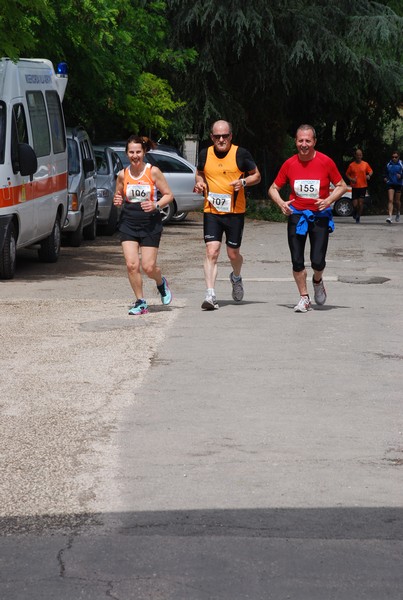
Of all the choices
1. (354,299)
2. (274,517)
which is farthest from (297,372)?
(354,299)

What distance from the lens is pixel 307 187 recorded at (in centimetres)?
1265

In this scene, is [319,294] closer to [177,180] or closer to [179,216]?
[177,180]

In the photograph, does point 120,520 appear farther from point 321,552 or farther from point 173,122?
point 173,122

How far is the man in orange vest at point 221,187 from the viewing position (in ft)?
41.9

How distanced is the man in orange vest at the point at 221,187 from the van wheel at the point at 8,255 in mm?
3546

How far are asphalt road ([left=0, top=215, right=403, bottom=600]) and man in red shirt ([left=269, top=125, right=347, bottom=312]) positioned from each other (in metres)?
0.58

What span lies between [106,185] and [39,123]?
6983 mm

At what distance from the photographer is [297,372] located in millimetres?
9391

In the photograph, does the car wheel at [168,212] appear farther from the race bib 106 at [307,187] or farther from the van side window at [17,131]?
the race bib 106 at [307,187]

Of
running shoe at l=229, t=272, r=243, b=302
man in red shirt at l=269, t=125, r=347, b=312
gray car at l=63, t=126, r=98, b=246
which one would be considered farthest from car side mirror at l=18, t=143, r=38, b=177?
gray car at l=63, t=126, r=98, b=246

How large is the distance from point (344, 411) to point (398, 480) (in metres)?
1.68

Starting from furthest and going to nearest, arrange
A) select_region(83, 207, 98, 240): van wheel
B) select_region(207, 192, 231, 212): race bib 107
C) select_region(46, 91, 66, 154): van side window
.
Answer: select_region(83, 207, 98, 240): van wheel < select_region(46, 91, 66, 154): van side window < select_region(207, 192, 231, 212): race bib 107

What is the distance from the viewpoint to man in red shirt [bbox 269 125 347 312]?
12602mm

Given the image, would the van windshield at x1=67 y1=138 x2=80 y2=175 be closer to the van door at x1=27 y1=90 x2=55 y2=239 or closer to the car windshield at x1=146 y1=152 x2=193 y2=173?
the van door at x1=27 y1=90 x2=55 y2=239
